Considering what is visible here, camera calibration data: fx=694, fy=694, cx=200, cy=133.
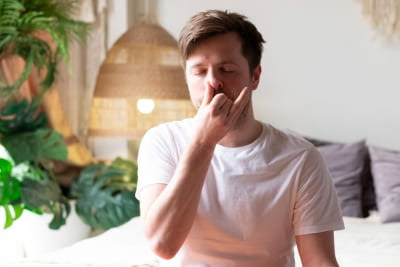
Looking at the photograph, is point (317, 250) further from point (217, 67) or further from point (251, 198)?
point (217, 67)

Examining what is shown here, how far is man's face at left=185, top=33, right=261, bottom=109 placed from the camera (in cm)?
130

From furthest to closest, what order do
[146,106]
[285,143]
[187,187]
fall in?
[146,106]
[285,143]
[187,187]

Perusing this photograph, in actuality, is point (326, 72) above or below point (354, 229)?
above

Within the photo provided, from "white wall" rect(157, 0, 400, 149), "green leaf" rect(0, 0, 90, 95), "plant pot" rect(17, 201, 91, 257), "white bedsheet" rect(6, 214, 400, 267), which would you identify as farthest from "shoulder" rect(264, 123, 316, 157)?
"white wall" rect(157, 0, 400, 149)

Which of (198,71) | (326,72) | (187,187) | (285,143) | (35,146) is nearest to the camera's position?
(187,187)

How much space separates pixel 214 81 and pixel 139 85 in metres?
2.15

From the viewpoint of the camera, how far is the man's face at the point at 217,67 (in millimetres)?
1304

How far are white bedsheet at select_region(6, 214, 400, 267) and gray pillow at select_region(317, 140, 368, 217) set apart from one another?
0.26 m

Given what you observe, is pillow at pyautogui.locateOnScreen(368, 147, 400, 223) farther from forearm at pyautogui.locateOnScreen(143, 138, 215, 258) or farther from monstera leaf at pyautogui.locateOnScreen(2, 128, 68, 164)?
forearm at pyautogui.locateOnScreen(143, 138, 215, 258)

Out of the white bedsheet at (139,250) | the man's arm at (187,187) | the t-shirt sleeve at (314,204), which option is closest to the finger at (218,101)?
the man's arm at (187,187)

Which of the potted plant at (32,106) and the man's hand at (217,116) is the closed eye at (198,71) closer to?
the man's hand at (217,116)

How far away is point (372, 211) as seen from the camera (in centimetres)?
328

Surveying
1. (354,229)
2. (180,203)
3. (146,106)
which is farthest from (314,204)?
(146,106)

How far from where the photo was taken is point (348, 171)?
3273 millimetres
